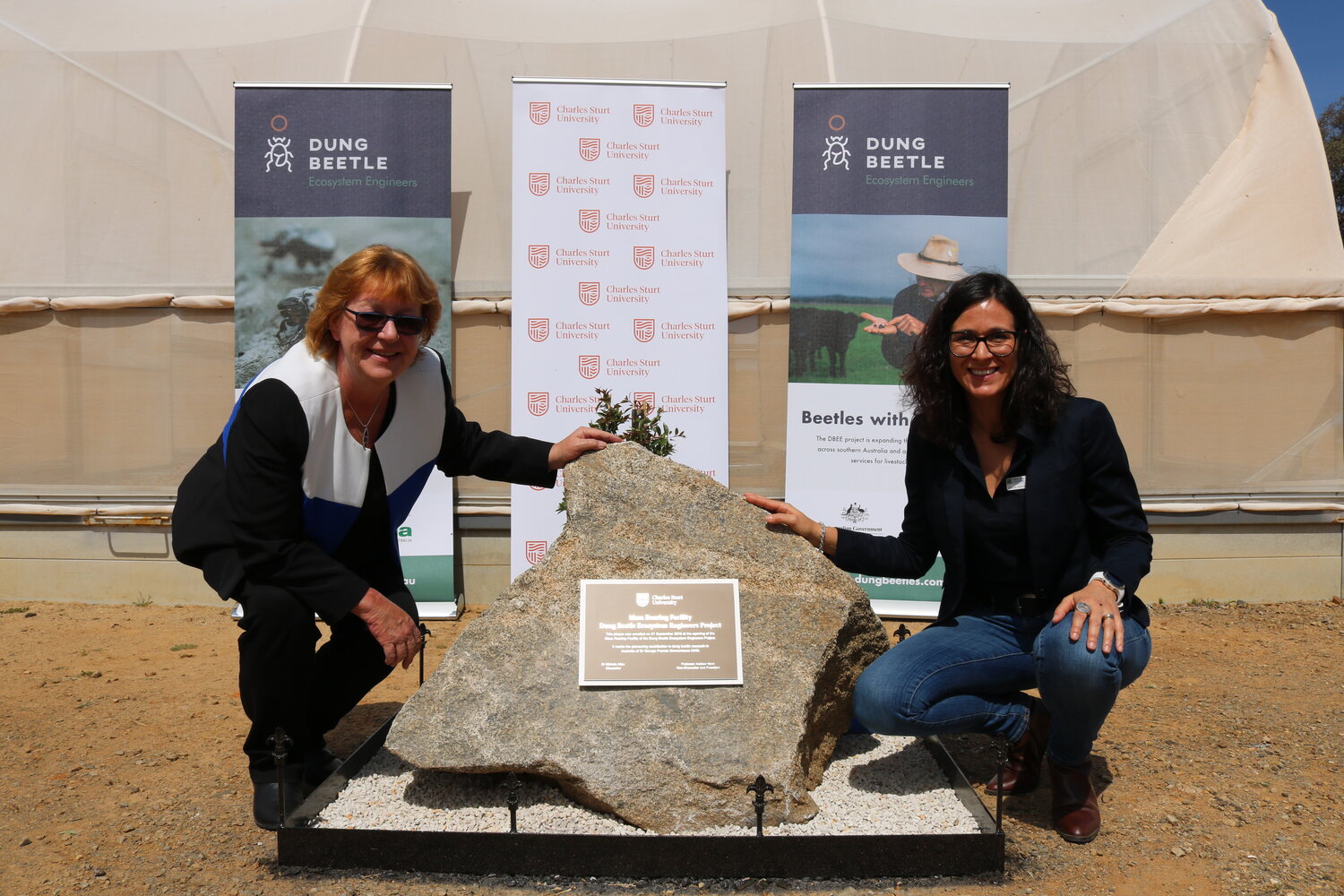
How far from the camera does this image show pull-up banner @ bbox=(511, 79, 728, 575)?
19.3ft

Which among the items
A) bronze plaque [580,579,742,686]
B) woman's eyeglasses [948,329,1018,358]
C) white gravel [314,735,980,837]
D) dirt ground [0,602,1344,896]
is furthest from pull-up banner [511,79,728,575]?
woman's eyeglasses [948,329,1018,358]

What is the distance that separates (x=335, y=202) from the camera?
5984 mm

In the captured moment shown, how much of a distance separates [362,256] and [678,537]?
141 cm

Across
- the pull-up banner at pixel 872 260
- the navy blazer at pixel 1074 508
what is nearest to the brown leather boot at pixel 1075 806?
the navy blazer at pixel 1074 508

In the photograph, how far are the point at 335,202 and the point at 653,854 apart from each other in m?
4.64

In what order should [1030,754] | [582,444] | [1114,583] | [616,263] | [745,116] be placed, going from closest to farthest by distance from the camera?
[1114,583], [1030,754], [582,444], [616,263], [745,116]

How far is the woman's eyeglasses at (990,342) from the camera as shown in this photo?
10.5 ft

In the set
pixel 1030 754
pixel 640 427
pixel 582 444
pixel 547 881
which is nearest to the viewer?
pixel 547 881

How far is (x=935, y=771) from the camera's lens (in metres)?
3.48

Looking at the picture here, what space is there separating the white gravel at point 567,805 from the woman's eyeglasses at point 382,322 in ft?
5.14

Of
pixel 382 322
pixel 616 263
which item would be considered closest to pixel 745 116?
pixel 616 263

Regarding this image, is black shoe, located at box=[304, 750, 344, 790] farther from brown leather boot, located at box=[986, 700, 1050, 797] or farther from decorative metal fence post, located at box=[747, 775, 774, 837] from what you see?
brown leather boot, located at box=[986, 700, 1050, 797]

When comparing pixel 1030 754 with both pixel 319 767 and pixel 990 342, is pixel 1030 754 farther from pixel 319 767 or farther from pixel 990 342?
pixel 319 767

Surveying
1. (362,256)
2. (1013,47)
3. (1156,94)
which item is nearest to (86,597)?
(362,256)
